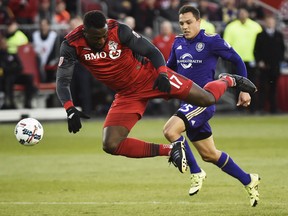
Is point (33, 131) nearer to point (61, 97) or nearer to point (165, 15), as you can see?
point (61, 97)

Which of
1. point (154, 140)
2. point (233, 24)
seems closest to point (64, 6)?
point (233, 24)

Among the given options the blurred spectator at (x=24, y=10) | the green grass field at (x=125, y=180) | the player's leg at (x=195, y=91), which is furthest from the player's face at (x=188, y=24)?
the blurred spectator at (x=24, y=10)

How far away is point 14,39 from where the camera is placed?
923 inches

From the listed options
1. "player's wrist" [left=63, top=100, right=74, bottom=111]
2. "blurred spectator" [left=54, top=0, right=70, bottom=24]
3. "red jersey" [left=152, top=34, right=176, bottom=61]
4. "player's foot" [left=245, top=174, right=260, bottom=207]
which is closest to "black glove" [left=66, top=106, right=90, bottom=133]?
"player's wrist" [left=63, top=100, right=74, bottom=111]

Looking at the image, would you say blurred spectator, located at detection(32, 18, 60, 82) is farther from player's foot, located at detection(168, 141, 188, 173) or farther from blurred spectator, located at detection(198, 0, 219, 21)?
player's foot, located at detection(168, 141, 188, 173)

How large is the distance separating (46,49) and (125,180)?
11.2 m

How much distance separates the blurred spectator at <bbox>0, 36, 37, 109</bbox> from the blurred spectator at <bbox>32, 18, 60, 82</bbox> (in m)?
0.66

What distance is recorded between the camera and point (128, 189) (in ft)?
39.8

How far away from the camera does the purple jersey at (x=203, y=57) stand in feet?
36.2

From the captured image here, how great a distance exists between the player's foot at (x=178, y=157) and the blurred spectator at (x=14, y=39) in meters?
14.1

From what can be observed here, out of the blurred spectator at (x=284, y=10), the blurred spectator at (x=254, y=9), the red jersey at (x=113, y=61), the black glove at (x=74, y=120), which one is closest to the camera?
the black glove at (x=74, y=120)

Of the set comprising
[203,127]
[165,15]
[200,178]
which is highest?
[203,127]

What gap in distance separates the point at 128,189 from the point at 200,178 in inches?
56.9

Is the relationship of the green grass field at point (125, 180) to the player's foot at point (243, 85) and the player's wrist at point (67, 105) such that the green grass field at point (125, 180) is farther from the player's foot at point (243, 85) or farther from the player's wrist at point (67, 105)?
the player's foot at point (243, 85)
